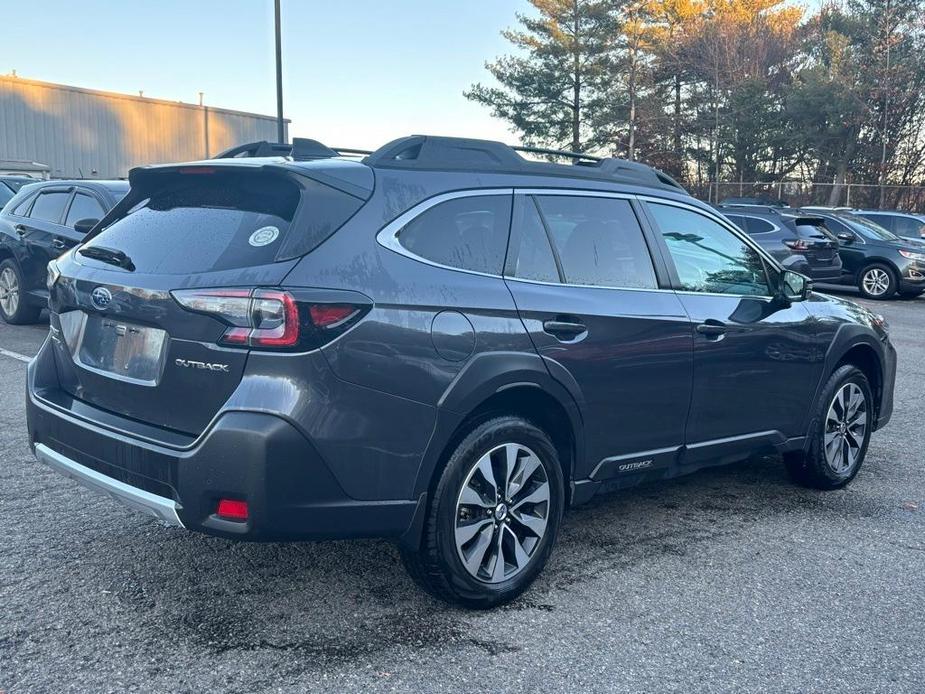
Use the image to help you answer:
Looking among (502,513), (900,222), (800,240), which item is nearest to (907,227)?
(900,222)

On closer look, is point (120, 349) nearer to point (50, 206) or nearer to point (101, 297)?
point (101, 297)

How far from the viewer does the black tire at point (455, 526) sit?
3.44 metres

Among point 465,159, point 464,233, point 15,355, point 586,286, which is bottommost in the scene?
point 15,355

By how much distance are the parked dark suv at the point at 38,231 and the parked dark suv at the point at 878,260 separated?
1458 cm

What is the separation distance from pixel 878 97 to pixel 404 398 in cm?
3816

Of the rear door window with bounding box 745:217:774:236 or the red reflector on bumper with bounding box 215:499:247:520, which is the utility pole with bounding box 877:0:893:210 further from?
the red reflector on bumper with bounding box 215:499:247:520

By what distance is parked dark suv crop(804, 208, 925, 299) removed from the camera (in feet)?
61.0

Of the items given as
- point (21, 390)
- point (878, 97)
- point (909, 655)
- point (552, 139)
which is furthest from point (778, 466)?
point (552, 139)

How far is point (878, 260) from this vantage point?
18.9 meters

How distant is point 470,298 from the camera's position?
352 cm

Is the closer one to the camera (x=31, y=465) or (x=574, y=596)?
(x=574, y=596)

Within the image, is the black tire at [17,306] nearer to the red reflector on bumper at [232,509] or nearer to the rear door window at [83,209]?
the rear door window at [83,209]

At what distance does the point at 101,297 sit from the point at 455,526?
5.19ft

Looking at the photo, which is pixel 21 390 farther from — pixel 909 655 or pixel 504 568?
pixel 909 655
